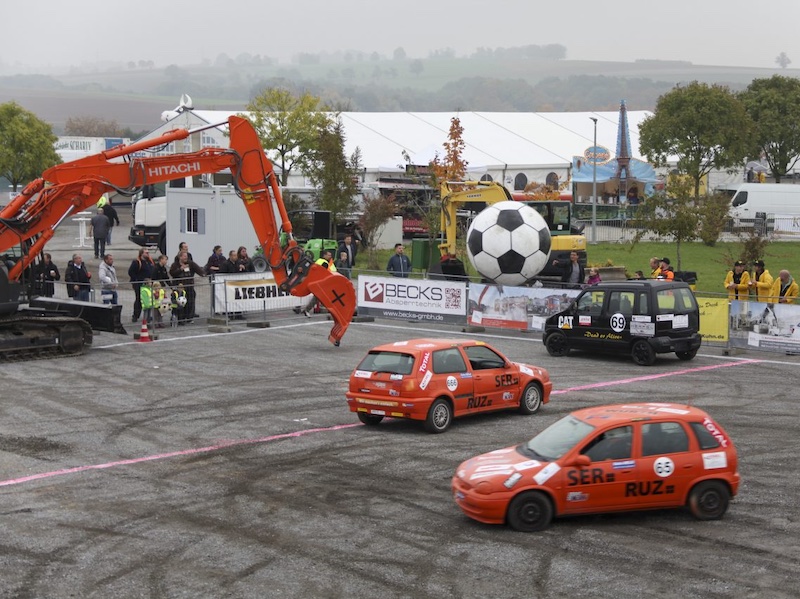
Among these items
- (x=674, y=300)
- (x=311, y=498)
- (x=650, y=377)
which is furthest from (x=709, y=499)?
(x=674, y=300)

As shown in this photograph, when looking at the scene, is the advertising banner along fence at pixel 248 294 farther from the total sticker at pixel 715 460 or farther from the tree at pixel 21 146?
the tree at pixel 21 146

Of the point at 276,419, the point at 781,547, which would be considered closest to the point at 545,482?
the point at 781,547

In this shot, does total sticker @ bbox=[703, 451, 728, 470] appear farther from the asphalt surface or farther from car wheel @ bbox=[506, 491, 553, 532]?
car wheel @ bbox=[506, 491, 553, 532]

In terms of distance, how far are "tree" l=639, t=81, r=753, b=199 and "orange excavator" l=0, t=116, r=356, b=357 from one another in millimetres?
43004

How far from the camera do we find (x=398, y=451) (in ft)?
57.9

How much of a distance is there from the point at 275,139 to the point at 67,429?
133ft

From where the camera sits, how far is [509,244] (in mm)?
31766

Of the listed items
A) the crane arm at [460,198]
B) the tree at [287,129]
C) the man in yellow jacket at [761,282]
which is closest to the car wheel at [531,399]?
the man in yellow jacket at [761,282]

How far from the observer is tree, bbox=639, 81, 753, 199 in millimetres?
65500

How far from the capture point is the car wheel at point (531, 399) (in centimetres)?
2015

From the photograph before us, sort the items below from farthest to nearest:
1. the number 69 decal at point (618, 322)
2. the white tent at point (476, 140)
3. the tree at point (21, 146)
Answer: the tree at point (21, 146) < the white tent at point (476, 140) < the number 69 decal at point (618, 322)

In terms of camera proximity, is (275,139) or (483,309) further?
(275,139)

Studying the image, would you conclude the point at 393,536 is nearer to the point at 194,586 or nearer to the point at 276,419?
the point at 194,586

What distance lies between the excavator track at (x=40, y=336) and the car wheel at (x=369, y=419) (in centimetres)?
993
